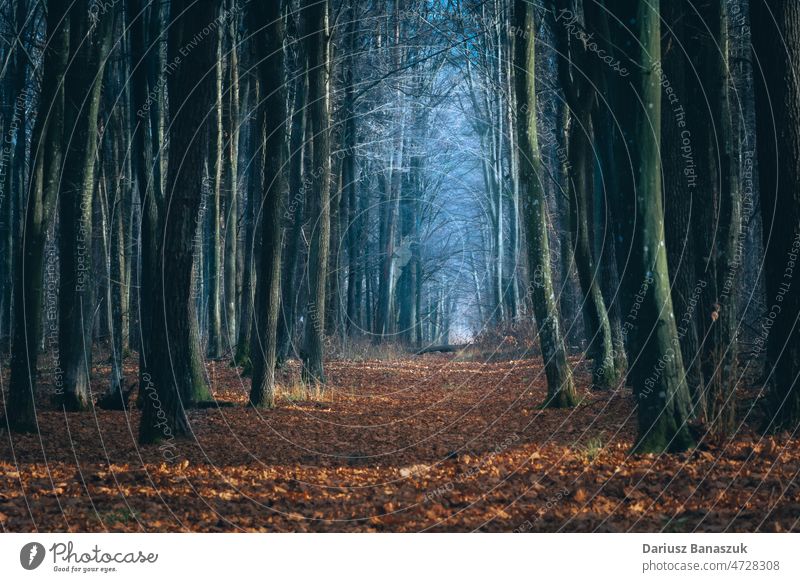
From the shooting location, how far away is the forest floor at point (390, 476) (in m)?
7.56

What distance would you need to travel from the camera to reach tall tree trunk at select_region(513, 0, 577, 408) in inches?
583

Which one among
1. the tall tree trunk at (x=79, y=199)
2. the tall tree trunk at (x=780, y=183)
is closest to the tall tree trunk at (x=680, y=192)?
the tall tree trunk at (x=780, y=183)

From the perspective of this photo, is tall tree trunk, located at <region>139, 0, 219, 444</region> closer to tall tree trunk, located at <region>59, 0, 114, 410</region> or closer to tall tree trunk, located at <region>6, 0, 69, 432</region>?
tall tree trunk, located at <region>6, 0, 69, 432</region>

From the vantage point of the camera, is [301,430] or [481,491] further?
[301,430]

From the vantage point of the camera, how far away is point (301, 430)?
1348cm

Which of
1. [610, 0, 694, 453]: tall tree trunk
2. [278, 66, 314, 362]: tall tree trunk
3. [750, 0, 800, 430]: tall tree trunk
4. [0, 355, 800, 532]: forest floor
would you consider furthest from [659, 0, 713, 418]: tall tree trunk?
[278, 66, 314, 362]: tall tree trunk

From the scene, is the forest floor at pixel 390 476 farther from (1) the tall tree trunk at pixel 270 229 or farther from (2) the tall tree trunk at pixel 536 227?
(1) the tall tree trunk at pixel 270 229

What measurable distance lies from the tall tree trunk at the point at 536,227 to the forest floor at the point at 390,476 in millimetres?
613

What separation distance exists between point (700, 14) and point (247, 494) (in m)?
8.30
